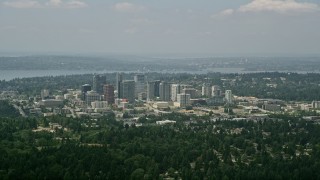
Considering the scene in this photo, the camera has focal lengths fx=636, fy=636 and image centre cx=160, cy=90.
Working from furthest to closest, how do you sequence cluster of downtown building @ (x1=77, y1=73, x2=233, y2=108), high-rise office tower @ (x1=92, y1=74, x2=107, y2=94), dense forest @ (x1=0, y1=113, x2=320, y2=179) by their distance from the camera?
high-rise office tower @ (x1=92, y1=74, x2=107, y2=94) < cluster of downtown building @ (x1=77, y1=73, x2=233, y2=108) < dense forest @ (x1=0, y1=113, x2=320, y2=179)

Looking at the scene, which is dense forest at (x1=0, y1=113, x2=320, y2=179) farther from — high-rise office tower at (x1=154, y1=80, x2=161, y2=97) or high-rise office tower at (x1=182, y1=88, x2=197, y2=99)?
high-rise office tower at (x1=154, y1=80, x2=161, y2=97)

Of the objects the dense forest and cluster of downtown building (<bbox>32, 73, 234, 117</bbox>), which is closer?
the dense forest

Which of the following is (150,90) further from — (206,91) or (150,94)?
(206,91)

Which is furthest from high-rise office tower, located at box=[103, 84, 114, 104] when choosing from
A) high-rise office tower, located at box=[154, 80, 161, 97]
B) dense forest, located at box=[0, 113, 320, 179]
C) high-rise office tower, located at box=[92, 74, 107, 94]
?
dense forest, located at box=[0, 113, 320, 179]

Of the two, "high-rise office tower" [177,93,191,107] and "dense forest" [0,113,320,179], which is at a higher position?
"dense forest" [0,113,320,179]

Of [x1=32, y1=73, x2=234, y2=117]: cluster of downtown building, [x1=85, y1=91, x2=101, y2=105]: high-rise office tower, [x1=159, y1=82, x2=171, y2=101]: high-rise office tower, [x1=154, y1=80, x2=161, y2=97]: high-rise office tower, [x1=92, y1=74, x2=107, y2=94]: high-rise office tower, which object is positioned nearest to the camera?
[x1=32, y1=73, x2=234, y2=117]: cluster of downtown building

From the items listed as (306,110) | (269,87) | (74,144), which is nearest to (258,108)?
(306,110)

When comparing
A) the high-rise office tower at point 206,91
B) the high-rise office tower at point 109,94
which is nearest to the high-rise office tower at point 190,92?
the high-rise office tower at point 206,91

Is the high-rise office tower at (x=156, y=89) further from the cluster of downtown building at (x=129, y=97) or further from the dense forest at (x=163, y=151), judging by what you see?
the dense forest at (x=163, y=151)

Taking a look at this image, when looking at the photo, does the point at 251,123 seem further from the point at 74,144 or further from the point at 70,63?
the point at 70,63
